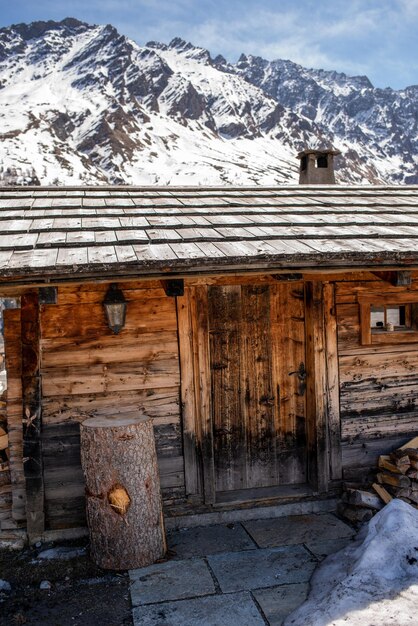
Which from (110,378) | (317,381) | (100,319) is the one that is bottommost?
(317,381)

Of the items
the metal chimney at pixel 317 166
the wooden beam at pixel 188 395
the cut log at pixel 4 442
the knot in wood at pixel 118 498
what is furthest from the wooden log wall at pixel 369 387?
the metal chimney at pixel 317 166

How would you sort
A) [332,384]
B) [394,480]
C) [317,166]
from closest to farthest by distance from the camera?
[394,480], [332,384], [317,166]

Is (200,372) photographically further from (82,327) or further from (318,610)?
(318,610)

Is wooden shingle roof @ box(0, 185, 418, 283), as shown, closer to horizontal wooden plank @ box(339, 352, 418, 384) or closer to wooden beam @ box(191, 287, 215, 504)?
wooden beam @ box(191, 287, 215, 504)

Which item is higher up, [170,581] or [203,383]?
[203,383]

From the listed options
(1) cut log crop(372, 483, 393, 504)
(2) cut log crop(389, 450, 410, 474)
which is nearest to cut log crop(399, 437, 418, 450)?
(2) cut log crop(389, 450, 410, 474)

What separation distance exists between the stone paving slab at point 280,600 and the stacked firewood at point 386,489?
127 centimetres

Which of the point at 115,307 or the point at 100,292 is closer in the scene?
the point at 115,307

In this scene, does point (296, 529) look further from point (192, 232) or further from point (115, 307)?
point (192, 232)

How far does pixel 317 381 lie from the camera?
5594mm

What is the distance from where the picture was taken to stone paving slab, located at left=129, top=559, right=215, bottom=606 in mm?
4145

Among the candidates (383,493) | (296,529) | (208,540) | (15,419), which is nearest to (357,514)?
(383,493)

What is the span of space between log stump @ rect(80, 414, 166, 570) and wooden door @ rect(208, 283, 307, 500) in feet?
3.79

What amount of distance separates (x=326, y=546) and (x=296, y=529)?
438 millimetres
